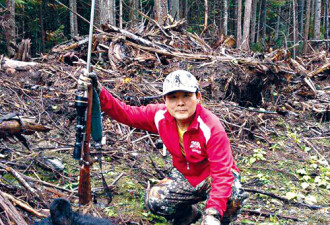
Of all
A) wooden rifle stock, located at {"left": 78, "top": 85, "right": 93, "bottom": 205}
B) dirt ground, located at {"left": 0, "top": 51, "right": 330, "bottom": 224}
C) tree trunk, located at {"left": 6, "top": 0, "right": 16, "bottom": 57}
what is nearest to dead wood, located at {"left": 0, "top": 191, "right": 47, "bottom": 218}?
dirt ground, located at {"left": 0, "top": 51, "right": 330, "bottom": 224}

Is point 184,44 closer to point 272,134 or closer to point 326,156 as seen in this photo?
point 272,134

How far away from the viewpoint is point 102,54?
367 inches

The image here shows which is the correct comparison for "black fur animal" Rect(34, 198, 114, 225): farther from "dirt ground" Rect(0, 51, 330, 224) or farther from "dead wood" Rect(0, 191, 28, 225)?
"dirt ground" Rect(0, 51, 330, 224)

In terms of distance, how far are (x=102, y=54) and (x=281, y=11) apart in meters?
34.1

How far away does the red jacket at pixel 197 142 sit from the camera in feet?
11.1

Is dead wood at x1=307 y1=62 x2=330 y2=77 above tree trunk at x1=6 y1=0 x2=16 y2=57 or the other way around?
the other way around

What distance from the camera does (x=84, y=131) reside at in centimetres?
346

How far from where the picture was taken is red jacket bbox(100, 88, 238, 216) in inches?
134

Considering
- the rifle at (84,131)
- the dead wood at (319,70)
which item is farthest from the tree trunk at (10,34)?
the dead wood at (319,70)

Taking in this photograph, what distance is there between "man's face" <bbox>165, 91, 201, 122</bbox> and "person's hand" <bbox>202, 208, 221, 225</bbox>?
904mm

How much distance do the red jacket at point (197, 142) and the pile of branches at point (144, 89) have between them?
1078 mm

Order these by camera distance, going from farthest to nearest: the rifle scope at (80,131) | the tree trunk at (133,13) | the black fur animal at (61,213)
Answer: the tree trunk at (133,13)
the rifle scope at (80,131)
the black fur animal at (61,213)

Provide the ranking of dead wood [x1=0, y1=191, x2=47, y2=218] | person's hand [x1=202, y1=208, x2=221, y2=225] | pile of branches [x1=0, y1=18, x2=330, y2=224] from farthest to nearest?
pile of branches [x1=0, y1=18, x2=330, y2=224], dead wood [x1=0, y1=191, x2=47, y2=218], person's hand [x1=202, y1=208, x2=221, y2=225]

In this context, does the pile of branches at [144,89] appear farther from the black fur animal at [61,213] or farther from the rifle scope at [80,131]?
the black fur animal at [61,213]
